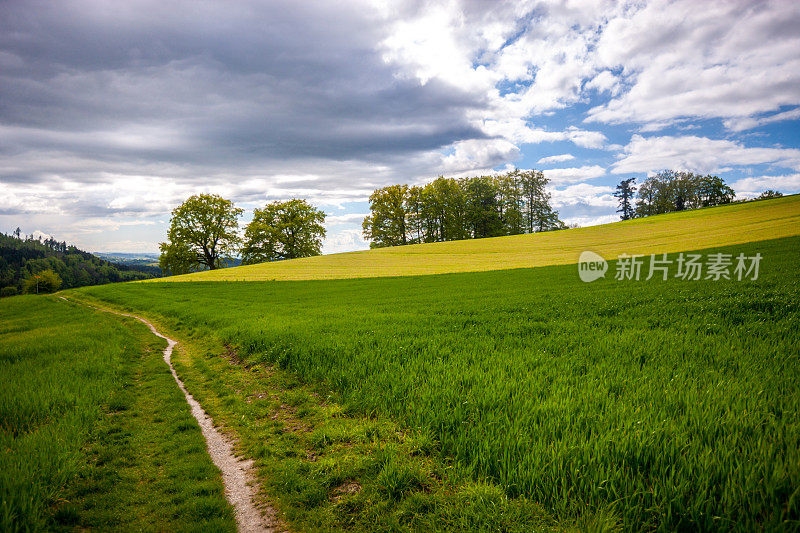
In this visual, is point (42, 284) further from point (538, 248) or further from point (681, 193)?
point (681, 193)

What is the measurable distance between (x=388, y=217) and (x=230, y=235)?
40.0 meters

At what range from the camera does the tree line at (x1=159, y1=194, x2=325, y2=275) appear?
70.4 m

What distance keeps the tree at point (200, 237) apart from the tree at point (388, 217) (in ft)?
111

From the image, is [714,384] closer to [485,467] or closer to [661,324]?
[485,467]

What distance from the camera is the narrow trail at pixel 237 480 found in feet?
14.3

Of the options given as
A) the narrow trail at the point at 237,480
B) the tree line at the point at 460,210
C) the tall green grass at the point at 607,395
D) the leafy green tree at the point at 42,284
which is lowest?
the narrow trail at the point at 237,480

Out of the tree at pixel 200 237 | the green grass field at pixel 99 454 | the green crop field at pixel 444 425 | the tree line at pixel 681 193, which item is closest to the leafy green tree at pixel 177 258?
the tree at pixel 200 237

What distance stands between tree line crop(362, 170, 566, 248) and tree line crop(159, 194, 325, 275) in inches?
710

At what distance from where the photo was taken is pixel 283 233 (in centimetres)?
8069

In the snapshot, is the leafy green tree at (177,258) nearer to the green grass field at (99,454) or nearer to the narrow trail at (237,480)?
the green grass field at (99,454)

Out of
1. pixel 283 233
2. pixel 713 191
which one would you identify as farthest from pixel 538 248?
pixel 713 191

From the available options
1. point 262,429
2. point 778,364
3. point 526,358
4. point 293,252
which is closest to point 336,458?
point 262,429

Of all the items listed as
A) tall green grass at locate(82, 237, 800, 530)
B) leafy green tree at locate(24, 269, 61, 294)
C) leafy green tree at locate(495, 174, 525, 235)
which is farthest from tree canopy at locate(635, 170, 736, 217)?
leafy green tree at locate(24, 269, 61, 294)

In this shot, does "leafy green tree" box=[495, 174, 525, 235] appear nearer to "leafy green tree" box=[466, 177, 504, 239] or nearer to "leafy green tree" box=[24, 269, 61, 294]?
"leafy green tree" box=[466, 177, 504, 239]
